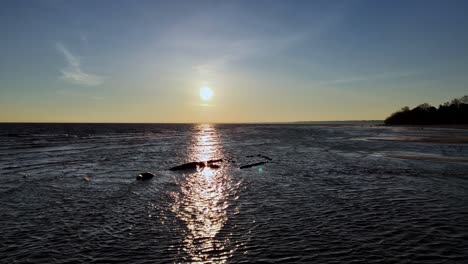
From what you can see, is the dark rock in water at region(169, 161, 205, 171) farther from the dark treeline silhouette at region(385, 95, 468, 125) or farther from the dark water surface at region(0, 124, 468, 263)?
the dark treeline silhouette at region(385, 95, 468, 125)

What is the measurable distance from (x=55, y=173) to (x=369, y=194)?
26495mm

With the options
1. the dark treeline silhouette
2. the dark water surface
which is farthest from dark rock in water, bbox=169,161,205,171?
the dark treeline silhouette

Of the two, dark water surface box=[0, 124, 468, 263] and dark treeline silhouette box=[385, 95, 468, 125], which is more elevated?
dark treeline silhouette box=[385, 95, 468, 125]

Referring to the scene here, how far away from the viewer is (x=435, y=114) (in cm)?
16050

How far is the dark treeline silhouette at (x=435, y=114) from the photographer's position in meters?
146

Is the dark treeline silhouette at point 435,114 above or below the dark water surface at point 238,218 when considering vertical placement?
above

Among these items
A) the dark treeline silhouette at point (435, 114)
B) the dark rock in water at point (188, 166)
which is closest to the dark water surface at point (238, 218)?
the dark rock in water at point (188, 166)

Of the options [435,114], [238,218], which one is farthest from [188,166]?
[435,114]

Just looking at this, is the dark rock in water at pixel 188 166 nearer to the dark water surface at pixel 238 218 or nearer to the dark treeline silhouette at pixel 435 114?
the dark water surface at pixel 238 218

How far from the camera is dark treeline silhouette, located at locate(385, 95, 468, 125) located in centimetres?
14562

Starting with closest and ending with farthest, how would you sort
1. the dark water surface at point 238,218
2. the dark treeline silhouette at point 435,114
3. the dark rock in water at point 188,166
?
the dark water surface at point 238,218 → the dark rock in water at point 188,166 → the dark treeline silhouette at point 435,114

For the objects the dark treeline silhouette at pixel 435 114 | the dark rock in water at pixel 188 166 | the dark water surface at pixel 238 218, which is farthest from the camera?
the dark treeline silhouette at pixel 435 114

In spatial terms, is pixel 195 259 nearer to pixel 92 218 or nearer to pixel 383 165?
pixel 92 218

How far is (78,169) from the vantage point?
30.2 meters
